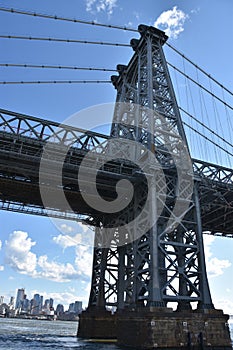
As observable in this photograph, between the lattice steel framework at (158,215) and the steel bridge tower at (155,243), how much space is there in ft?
0.22

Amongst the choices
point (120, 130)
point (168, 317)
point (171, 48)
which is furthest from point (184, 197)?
point (171, 48)

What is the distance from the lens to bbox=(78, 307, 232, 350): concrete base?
63.3ft

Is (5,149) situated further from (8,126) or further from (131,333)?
(131,333)

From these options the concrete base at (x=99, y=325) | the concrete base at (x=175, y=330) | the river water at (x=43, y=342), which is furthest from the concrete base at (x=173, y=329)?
the concrete base at (x=99, y=325)

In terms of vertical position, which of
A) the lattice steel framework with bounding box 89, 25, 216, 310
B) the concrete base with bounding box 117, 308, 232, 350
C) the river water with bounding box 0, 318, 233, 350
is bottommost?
the river water with bounding box 0, 318, 233, 350

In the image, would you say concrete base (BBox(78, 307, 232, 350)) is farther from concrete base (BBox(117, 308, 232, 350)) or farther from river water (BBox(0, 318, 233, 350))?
river water (BBox(0, 318, 233, 350))

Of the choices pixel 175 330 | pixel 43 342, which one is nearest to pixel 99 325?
pixel 43 342

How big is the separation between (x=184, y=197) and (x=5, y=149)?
48.4 ft

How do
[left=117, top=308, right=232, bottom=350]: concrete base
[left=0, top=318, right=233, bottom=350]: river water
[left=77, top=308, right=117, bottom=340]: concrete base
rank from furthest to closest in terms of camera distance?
[left=77, top=308, right=117, bottom=340]: concrete base → [left=0, top=318, right=233, bottom=350]: river water → [left=117, top=308, right=232, bottom=350]: concrete base

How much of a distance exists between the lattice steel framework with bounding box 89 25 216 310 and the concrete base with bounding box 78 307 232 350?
0.92m

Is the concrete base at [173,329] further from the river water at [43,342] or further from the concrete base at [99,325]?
the concrete base at [99,325]

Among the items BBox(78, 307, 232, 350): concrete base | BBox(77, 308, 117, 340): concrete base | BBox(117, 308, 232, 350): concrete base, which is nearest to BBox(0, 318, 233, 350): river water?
BBox(77, 308, 117, 340): concrete base

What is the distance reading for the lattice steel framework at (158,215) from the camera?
22.8 meters

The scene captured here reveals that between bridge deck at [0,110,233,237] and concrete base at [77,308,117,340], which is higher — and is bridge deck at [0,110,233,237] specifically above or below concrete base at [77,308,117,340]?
above
